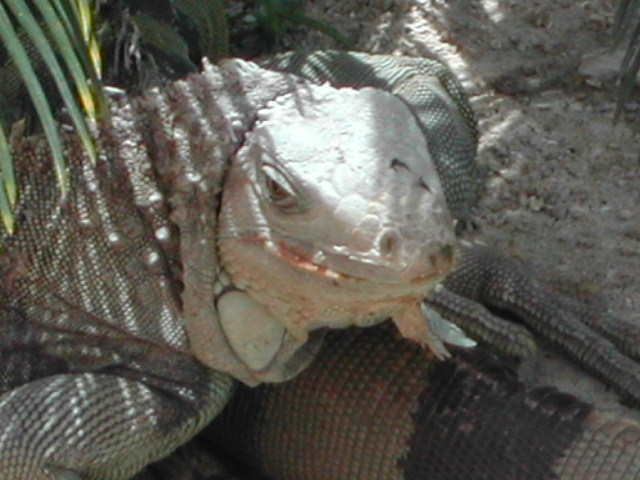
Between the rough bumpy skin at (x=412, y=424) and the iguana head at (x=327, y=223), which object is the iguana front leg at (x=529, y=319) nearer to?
the rough bumpy skin at (x=412, y=424)

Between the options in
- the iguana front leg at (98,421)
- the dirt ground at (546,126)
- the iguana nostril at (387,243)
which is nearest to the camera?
the iguana nostril at (387,243)

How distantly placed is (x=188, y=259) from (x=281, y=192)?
1.16 ft

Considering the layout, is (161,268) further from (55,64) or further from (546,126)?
(546,126)

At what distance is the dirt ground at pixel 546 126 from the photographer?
409 centimetres

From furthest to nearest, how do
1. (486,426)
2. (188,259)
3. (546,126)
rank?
(546,126) < (486,426) < (188,259)

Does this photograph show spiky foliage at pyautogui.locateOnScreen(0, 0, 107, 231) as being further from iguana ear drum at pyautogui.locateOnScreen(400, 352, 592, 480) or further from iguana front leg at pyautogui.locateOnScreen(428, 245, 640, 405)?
iguana front leg at pyautogui.locateOnScreen(428, 245, 640, 405)

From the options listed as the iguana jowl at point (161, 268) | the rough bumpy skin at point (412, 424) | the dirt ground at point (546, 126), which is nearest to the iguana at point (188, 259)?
the iguana jowl at point (161, 268)

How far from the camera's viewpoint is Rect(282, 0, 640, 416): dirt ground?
409cm

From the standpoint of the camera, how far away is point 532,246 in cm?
424

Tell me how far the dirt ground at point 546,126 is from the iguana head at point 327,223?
1.22 metres

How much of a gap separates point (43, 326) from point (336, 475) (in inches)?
37.3

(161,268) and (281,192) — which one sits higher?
(281,192)

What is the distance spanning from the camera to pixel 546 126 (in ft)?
15.8

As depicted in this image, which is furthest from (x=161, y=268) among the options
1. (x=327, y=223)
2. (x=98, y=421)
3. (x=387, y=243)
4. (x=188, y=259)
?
(x=387, y=243)
